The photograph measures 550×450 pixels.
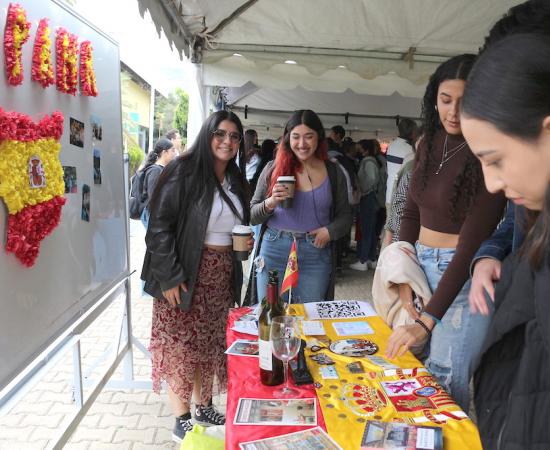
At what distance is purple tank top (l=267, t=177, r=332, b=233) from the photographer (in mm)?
2539

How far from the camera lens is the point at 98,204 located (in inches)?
81.5

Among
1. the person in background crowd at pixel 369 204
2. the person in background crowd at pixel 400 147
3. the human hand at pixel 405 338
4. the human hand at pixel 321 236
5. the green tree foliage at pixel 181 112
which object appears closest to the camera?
the human hand at pixel 405 338

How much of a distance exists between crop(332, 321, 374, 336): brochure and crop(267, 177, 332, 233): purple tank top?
3.01ft

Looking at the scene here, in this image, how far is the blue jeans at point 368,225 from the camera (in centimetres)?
598

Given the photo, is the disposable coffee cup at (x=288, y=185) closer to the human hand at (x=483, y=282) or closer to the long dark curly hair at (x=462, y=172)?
the long dark curly hair at (x=462, y=172)

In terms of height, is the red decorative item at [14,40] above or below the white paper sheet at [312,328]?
above

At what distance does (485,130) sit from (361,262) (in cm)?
556

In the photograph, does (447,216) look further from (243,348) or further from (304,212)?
(304,212)

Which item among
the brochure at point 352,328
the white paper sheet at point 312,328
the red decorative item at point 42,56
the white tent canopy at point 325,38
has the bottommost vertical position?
the brochure at point 352,328

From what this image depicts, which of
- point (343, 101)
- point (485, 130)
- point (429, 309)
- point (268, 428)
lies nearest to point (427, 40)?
point (429, 309)

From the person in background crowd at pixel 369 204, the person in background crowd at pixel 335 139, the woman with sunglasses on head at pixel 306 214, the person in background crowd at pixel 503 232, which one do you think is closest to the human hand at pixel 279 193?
the woman with sunglasses on head at pixel 306 214

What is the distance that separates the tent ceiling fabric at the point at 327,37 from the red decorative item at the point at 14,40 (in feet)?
3.53

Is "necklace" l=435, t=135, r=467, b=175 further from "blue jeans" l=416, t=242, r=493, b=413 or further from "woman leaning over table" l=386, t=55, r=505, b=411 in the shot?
"blue jeans" l=416, t=242, r=493, b=413

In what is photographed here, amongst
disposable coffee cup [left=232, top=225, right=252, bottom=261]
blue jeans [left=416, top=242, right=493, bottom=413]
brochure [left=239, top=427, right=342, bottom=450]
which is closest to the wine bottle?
brochure [left=239, top=427, right=342, bottom=450]
